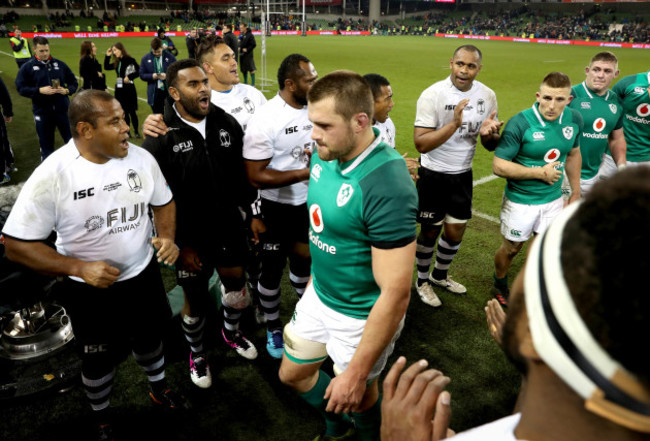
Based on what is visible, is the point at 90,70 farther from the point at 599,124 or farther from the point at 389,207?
the point at 389,207

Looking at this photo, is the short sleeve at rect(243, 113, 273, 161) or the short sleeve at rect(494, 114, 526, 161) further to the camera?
the short sleeve at rect(494, 114, 526, 161)

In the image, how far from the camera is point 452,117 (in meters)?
4.43

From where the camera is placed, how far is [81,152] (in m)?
2.69

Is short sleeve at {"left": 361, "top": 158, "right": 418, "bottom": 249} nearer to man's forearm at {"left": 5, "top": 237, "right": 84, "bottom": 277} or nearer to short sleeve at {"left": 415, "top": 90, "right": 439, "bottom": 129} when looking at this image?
man's forearm at {"left": 5, "top": 237, "right": 84, "bottom": 277}

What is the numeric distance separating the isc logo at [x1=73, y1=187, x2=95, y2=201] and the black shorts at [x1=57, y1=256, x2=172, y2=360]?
58 centimetres

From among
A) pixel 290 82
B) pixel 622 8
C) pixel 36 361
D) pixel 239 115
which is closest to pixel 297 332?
pixel 290 82

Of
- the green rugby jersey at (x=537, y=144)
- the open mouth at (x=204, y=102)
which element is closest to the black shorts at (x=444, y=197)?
the green rugby jersey at (x=537, y=144)

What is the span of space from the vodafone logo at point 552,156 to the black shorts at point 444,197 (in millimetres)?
754

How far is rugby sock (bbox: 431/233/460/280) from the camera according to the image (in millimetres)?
4801

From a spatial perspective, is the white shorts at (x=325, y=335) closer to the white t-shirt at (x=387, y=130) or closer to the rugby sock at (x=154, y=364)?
the rugby sock at (x=154, y=364)

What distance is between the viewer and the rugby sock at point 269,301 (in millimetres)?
4062

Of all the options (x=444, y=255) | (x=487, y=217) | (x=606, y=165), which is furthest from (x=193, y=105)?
(x=606, y=165)

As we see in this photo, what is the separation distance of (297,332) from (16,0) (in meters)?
64.0

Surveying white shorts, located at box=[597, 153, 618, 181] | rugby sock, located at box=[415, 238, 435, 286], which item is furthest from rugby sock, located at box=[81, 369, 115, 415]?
white shorts, located at box=[597, 153, 618, 181]
